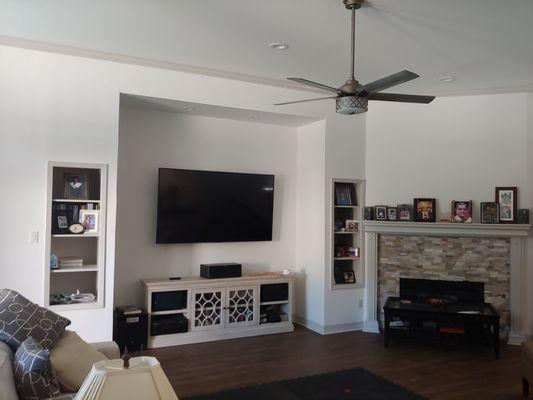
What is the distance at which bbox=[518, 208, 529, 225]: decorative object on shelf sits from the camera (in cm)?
525

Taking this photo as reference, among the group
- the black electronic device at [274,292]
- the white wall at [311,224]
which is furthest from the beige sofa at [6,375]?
the white wall at [311,224]

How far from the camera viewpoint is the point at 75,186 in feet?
14.7

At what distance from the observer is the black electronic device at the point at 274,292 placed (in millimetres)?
5629

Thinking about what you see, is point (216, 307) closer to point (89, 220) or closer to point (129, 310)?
point (129, 310)

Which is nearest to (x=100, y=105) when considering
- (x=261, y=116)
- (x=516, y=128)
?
(x=261, y=116)

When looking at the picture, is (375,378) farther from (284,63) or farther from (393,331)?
(284,63)

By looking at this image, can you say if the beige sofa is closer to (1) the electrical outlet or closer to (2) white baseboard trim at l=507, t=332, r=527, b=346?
(1) the electrical outlet

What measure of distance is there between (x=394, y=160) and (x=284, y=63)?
1998 mm

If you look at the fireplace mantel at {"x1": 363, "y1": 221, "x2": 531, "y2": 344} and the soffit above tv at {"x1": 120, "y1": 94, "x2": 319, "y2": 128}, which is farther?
the fireplace mantel at {"x1": 363, "y1": 221, "x2": 531, "y2": 344}

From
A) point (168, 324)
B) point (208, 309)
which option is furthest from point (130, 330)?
point (208, 309)

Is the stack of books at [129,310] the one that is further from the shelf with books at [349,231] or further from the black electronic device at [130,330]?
the shelf with books at [349,231]

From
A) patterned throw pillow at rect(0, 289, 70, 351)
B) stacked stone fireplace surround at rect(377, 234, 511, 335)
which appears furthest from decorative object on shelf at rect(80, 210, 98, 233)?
stacked stone fireplace surround at rect(377, 234, 511, 335)

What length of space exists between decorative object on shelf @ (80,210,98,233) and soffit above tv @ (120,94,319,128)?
1.23 meters

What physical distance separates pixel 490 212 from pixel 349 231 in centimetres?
165
